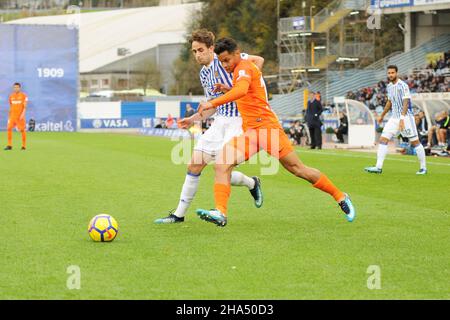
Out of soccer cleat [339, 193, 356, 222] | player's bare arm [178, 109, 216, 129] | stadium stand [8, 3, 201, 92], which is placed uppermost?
stadium stand [8, 3, 201, 92]

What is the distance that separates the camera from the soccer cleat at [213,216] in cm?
1007

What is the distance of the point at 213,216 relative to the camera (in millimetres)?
10133

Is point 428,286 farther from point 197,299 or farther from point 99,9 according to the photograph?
point 99,9

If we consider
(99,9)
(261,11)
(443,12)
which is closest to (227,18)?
(261,11)

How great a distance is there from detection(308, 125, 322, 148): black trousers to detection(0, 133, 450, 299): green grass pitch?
622 inches

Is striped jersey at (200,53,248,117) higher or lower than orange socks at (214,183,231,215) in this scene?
higher

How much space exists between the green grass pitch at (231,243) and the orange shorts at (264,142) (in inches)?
35.4

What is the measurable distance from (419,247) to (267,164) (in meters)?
15.0

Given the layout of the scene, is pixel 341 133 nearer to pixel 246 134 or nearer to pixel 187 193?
pixel 187 193

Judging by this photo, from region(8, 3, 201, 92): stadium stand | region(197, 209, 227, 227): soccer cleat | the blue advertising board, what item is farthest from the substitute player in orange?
region(8, 3, 201, 92): stadium stand

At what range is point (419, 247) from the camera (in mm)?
9109

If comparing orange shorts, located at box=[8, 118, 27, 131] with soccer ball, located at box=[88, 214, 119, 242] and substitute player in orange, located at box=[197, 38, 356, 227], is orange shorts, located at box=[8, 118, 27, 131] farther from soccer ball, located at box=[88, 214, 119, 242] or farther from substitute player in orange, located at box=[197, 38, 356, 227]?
soccer ball, located at box=[88, 214, 119, 242]

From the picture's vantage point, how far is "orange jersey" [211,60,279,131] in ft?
33.8

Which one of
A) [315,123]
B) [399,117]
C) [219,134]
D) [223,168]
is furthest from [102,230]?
[315,123]
